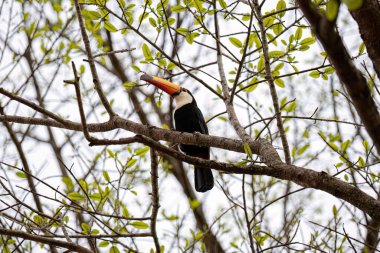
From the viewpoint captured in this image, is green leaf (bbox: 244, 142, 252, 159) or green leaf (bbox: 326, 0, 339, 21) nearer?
green leaf (bbox: 326, 0, 339, 21)

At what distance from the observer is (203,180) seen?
16.2 feet

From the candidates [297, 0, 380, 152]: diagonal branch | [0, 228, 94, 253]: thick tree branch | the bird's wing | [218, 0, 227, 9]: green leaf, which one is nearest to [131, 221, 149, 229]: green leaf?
[0, 228, 94, 253]: thick tree branch

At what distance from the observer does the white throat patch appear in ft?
18.6

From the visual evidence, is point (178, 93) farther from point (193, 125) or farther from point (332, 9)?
point (332, 9)

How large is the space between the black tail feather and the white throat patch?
39.2 inches

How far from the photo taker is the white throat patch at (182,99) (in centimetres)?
568

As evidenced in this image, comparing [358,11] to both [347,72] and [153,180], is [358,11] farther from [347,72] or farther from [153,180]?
[153,180]

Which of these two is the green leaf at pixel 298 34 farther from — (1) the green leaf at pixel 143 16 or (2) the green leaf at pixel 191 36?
(1) the green leaf at pixel 143 16

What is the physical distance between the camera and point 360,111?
146cm

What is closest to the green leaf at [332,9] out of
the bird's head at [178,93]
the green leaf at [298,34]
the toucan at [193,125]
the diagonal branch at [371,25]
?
the diagonal branch at [371,25]

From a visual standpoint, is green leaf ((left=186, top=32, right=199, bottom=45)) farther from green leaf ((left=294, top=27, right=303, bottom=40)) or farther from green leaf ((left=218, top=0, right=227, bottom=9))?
green leaf ((left=294, top=27, right=303, bottom=40))

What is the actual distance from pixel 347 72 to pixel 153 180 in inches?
59.0

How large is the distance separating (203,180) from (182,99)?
1260 mm

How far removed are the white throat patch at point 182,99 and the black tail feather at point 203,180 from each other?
99 centimetres
